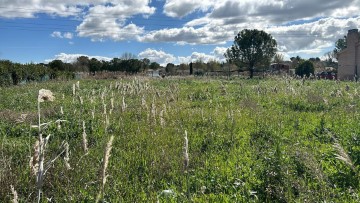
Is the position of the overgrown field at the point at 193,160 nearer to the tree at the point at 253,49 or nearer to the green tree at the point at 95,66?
the tree at the point at 253,49

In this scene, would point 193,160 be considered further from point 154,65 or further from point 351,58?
point 154,65

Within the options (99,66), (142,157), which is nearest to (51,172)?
(142,157)

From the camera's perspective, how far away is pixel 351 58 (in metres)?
44.9

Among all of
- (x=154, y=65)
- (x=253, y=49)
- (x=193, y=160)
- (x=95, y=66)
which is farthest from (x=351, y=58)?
(x=154, y=65)

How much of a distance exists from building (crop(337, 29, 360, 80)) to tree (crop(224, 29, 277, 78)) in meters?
10.1

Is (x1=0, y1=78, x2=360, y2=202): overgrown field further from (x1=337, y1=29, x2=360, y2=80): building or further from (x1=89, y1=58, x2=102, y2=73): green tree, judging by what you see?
(x1=89, y1=58, x2=102, y2=73): green tree

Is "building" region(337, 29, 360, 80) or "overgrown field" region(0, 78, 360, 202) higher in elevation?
"building" region(337, 29, 360, 80)

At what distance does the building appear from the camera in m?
44.2

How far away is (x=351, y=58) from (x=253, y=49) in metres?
13.2

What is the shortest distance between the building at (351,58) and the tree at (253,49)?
1012 centimetres

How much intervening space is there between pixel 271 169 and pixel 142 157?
1.86m

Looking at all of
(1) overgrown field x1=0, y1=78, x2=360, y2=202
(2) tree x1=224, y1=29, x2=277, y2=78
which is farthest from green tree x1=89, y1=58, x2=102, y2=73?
(1) overgrown field x1=0, y1=78, x2=360, y2=202

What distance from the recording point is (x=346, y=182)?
4.34 metres

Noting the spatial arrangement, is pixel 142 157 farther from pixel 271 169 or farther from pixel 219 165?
pixel 271 169
